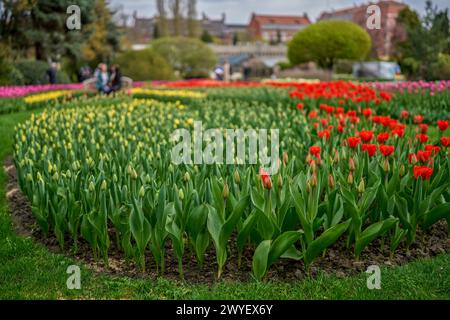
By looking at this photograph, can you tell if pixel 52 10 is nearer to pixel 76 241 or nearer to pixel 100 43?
pixel 100 43

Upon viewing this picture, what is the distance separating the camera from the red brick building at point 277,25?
268 ft

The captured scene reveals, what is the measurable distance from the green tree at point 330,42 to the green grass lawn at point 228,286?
108ft

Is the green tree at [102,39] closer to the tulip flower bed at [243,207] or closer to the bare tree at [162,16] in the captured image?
the bare tree at [162,16]

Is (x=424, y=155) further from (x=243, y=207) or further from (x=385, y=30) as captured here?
(x=385, y=30)

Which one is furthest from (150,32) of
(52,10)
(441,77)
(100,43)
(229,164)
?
(229,164)

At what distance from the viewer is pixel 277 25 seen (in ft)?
270

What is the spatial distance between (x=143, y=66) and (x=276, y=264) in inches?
1023

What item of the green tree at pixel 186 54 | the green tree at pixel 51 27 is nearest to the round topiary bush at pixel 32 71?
the green tree at pixel 51 27

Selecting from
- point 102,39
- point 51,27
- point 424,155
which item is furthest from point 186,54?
point 424,155

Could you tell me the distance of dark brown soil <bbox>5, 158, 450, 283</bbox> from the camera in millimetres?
3852

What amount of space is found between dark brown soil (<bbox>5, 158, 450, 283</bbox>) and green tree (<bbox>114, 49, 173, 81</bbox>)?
2484cm

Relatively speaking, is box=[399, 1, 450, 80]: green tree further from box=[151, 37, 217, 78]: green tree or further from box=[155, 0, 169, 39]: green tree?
box=[155, 0, 169, 39]: green tree

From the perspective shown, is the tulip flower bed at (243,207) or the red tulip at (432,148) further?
the red tulip at (432,148)

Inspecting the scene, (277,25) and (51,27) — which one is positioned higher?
(277,25)
